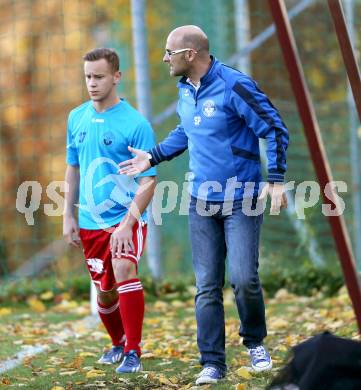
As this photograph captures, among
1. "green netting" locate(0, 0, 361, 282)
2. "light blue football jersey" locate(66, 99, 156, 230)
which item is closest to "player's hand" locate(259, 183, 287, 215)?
"light blue football jersey" locate(66, 99, 156, 230)

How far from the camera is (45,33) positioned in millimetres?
13242

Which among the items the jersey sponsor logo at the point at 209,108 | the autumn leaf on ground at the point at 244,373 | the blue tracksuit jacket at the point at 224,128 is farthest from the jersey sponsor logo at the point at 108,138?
the autumn leaf on ground at the point at 244,373

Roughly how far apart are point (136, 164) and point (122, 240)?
0.46m

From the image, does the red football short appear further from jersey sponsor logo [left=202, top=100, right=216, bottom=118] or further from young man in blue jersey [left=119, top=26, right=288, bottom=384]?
jersey sponsor logo [left=202, top=100, right=216, bottom=118]

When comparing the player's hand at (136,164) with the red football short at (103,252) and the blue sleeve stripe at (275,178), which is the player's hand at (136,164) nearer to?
the red football short at (103,252)

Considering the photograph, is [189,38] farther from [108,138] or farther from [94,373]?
[94,373]

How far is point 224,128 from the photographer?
19.4ft

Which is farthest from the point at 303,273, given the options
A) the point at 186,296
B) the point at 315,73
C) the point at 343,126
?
the point at 315,73

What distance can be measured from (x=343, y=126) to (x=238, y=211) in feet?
18.9

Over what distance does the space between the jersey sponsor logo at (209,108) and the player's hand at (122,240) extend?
2.72 ft

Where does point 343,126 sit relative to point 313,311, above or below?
above

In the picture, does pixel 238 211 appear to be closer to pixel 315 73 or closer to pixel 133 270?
pixel 133 270

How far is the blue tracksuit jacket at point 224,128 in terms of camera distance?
5832mm

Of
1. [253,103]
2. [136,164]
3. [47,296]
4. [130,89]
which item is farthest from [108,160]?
[130,89]
